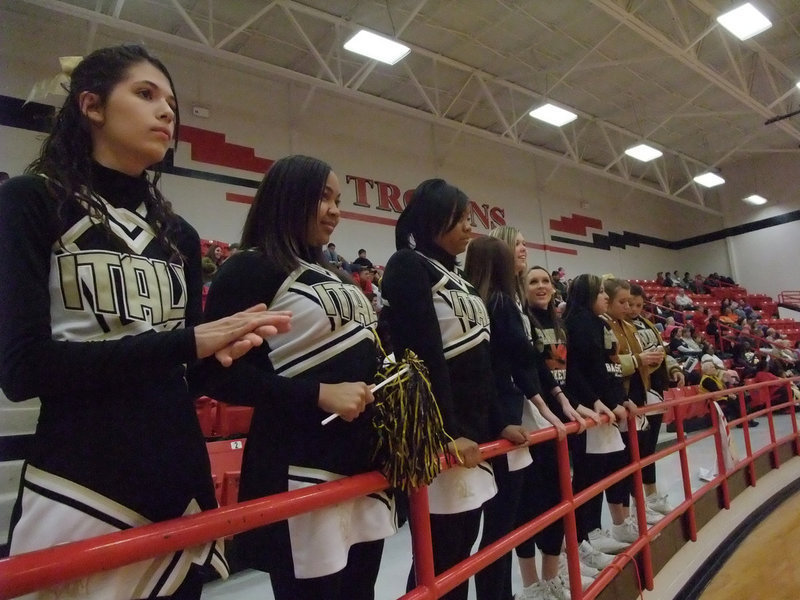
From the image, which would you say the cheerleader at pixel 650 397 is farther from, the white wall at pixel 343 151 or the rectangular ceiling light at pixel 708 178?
the rectangular ceiling light at pixel 708 178

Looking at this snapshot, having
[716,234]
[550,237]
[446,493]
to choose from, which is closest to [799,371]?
[550,237]

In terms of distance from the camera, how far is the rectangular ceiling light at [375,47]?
6160mm

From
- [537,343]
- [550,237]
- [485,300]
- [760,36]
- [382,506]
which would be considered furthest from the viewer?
[550,237]

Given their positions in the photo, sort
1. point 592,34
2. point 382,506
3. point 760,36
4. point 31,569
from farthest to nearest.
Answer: point 760,36 < point 592,34 < point 382,506 < point 31,569

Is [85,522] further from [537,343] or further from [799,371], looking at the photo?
[799,371]

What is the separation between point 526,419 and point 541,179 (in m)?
11.4

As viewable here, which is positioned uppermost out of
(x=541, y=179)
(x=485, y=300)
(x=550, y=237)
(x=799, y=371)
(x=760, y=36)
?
(x=760, y=36)

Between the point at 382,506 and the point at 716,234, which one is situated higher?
the point at 716,234

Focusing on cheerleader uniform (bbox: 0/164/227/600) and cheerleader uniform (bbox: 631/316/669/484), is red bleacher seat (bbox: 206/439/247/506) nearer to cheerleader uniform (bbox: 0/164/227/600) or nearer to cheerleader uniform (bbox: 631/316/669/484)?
cheerleader uniform (bbox: 0/164/227/600)

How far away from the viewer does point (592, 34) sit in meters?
8.17

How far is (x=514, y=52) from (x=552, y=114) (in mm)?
1171

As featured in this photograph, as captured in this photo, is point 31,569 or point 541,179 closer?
point 31,569

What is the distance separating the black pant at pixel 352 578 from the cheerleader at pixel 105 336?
211mm

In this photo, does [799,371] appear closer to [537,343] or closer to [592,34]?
[592,34]
